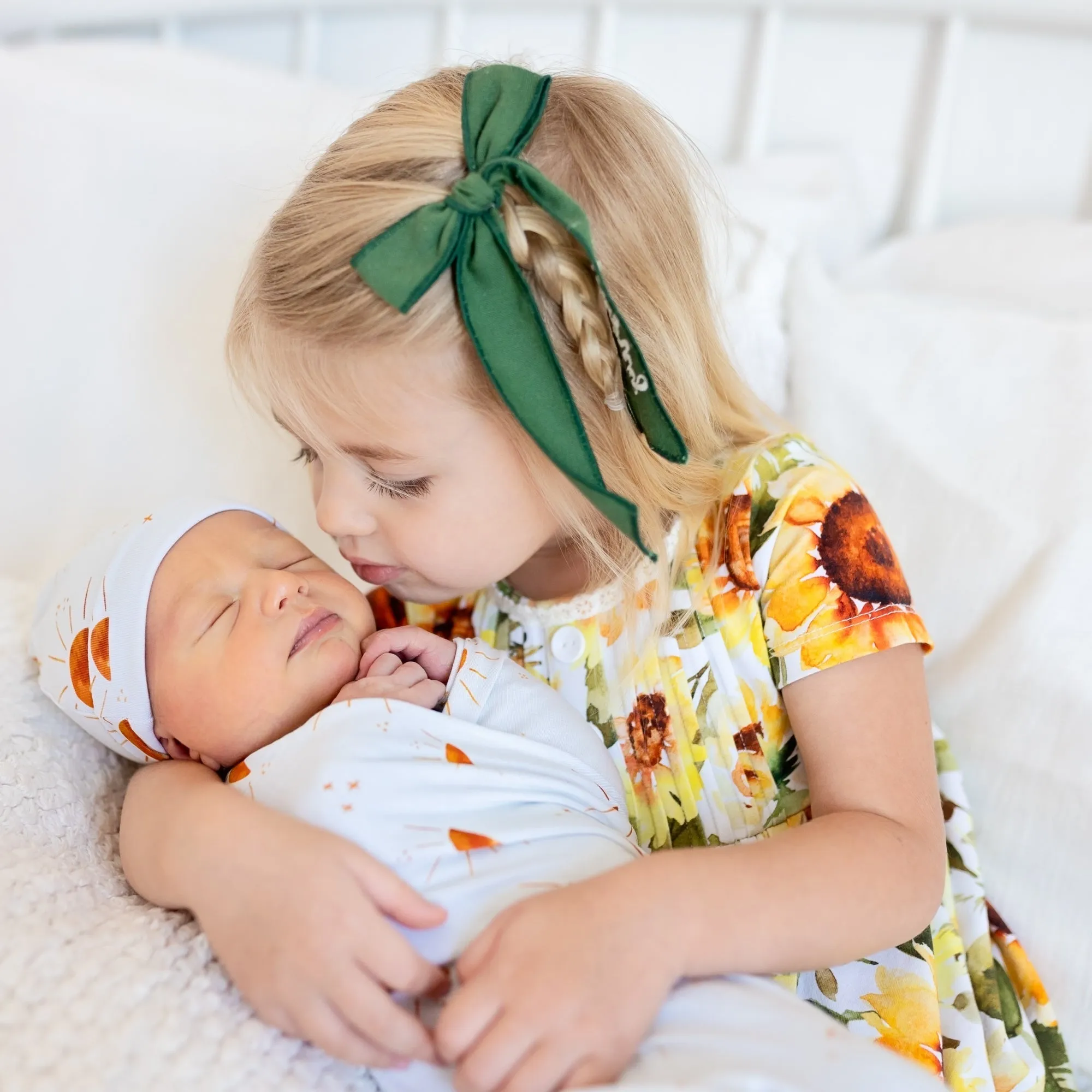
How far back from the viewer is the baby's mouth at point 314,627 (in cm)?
84

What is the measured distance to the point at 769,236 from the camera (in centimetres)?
126

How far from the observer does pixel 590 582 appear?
98 cm

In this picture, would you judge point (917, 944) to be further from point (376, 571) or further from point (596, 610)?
point (376, 571)

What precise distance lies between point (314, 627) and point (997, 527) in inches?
26.0

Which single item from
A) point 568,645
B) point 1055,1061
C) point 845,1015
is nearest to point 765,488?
point 568,645

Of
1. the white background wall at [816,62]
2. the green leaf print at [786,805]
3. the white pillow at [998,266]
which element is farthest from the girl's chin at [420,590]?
the white background wall at [816,62]

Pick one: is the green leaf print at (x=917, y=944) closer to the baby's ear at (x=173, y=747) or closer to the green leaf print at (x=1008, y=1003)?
the green leaf print at (x=1008, y=1003)

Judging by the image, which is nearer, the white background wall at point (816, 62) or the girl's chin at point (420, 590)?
the girl's chin at point (420, 590)

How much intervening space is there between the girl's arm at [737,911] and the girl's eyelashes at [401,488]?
1.12 feet

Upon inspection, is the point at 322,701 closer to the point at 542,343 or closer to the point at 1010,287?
the point at 542,343

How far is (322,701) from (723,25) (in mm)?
1176

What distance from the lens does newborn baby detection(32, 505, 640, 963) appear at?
0.69m

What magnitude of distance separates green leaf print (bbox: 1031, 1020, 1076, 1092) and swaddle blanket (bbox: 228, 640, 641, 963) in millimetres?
423

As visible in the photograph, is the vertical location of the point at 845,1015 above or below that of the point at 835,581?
below
